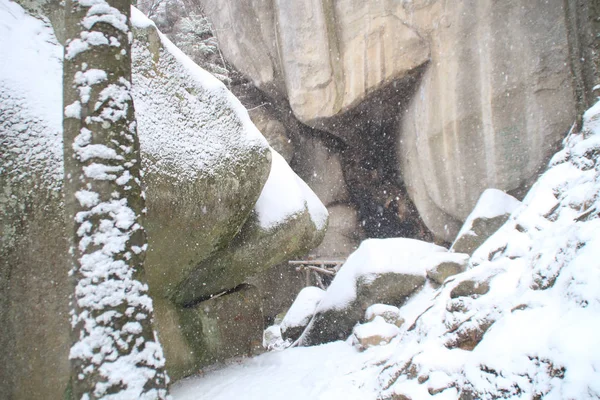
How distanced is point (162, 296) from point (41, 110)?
2.50 meters

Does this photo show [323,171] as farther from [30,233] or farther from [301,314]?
[30,233]

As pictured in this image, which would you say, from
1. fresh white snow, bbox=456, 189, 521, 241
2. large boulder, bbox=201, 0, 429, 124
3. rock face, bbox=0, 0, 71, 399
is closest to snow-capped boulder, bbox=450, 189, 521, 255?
fresh white snow, bbox=456, 189, 521, 241

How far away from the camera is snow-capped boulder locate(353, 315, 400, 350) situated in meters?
5.33

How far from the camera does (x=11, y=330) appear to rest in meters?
3.51

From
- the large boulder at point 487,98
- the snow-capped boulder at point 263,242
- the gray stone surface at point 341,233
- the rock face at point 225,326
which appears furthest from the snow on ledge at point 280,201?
the gray stone surface at point 341,233

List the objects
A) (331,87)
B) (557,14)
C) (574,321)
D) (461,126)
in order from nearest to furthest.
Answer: (574,321)
(557,14)
(461,126)
(331,87)

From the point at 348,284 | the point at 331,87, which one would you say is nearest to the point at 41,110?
the point at 348,284

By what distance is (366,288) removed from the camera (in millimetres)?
6570

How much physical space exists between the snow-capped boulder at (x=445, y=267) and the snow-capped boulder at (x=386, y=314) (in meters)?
0.90

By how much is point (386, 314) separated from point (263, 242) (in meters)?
2.07

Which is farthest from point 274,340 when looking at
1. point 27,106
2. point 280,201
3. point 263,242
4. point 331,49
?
point 331,49

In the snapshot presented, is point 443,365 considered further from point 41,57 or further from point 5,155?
point 41,57

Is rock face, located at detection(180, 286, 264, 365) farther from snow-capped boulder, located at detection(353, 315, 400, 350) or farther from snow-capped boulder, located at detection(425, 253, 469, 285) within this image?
snow-capped boulder, located at detection(425, 253, 469, 285)

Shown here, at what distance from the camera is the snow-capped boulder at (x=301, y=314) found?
25.8 feet
